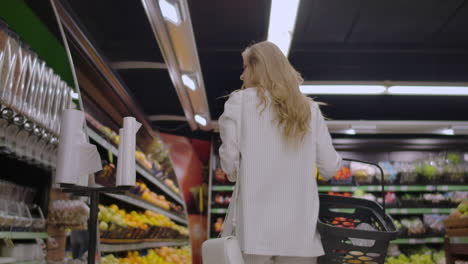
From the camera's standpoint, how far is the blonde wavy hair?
1941 millimetres

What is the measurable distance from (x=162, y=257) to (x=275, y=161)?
12.4 ft

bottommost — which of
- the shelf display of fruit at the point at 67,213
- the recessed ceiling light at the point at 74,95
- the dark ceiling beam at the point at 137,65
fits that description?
the shelf display of fruit at the point at 67,213

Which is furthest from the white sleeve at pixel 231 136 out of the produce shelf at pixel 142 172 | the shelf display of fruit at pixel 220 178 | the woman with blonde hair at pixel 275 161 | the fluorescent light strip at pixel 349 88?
the shelf display of fruit at pixel 220 178

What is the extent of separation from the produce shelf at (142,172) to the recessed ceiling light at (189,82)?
1.02 metres

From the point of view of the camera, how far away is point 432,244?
7.87 m

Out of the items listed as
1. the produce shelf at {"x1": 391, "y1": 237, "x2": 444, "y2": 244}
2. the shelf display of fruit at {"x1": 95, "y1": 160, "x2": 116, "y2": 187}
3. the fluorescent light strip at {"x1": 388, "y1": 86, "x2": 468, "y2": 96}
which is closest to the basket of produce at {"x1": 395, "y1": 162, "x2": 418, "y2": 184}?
the produce shelf at {"x1": 391, "y1": 237, "x2": 444, "y2": 244}

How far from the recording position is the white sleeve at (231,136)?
1920 mm

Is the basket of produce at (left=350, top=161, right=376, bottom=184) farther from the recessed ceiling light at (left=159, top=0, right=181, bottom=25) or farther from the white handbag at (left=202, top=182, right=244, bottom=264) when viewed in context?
the white handbag at (left=202, top=182, right=244, bottom=264)

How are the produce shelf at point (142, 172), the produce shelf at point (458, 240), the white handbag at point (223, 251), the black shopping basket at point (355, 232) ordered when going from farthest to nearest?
the produce shelf at point (458, 240)
the produce shelf at point (142, 172)
the black shopping basket at point (355, 232)
the white handbag at point (223, 251)

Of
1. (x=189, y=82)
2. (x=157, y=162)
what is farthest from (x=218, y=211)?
(x=189, y=82)

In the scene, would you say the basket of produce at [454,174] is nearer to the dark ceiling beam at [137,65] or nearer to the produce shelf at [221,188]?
the produce shelf at [221,188]

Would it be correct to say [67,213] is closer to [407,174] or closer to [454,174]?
[407,174]

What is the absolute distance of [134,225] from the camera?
4098 mm

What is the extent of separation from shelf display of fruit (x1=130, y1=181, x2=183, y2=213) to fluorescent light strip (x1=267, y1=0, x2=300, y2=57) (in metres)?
1.89
